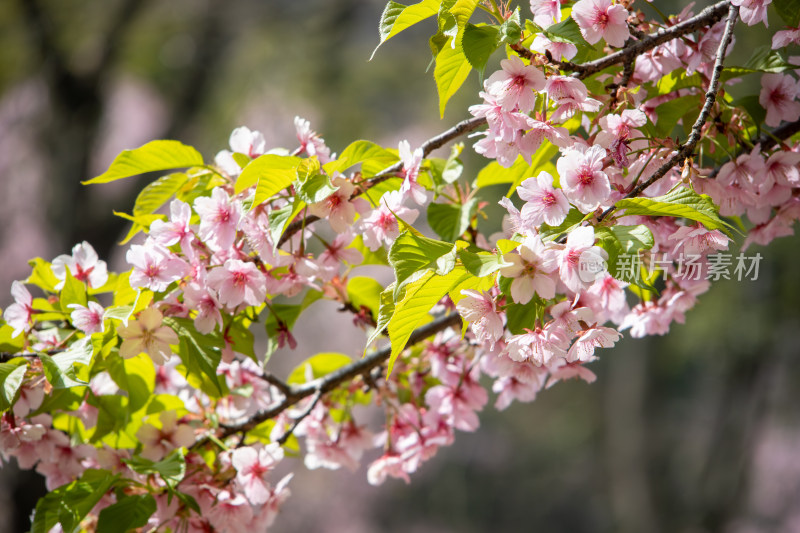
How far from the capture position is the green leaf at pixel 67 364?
0.65 m

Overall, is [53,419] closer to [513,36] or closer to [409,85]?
[513,36]

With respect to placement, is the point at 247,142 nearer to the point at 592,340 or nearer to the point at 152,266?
the point at 152,266

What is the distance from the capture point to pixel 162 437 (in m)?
0.82

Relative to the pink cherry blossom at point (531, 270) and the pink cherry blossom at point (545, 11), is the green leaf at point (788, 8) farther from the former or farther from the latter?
the pink cherry blossom at point (531, 270)

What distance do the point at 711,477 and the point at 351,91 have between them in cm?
330

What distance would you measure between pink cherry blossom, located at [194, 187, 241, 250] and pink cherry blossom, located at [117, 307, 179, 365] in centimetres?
9

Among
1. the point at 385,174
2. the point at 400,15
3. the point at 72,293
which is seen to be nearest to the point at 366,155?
the point at 385,174

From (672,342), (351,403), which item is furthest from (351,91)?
(351,403)

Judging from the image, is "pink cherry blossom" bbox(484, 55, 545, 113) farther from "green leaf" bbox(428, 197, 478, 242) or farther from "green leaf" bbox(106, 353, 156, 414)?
"green leaf" bbox(106, 353, 156, 414)

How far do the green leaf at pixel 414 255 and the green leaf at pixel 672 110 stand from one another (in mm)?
326

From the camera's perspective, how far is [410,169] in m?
0.71

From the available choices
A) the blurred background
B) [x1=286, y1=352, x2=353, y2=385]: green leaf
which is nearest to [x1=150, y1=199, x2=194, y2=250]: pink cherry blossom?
[x1=286, y1=352, x2=353, y2=385]: green leaf

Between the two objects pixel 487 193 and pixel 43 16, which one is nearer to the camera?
pixel 43 16

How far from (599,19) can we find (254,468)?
620 millimetres
